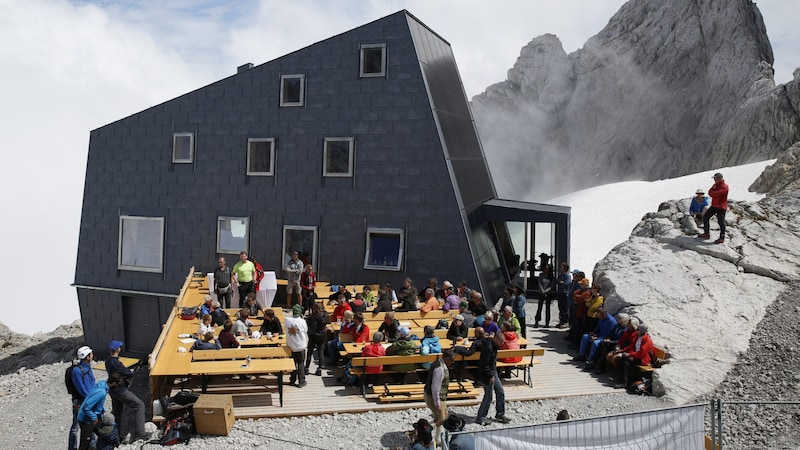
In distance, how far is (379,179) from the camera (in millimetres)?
21734

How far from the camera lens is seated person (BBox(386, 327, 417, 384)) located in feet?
46.9

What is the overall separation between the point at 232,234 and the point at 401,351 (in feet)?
36.4

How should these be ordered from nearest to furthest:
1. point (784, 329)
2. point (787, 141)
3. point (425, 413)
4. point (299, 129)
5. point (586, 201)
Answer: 1. point (425, 413)
2. point (784, 329)
3. point (299, 129)
4. point (586, 201)
5. point (787, 141)

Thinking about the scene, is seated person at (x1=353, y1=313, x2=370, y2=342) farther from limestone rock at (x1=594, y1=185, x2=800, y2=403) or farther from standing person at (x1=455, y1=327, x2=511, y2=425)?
limestone rock at (x1=594, y1=185, x2=800, y2=403)

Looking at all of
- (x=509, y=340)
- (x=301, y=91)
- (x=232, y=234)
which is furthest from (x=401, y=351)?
(x=301, y=91)

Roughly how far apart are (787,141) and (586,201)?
112 feet

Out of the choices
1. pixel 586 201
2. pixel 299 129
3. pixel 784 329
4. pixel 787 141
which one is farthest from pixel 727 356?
pixel 787 141

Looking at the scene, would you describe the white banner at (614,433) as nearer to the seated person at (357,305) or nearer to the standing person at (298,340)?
the standing person at (298,340)

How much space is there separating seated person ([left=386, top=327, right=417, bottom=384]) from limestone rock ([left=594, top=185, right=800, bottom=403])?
5.65 m

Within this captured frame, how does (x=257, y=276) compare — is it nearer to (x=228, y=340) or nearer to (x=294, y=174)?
(x=294, y=174)

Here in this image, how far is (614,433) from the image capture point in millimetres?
9352

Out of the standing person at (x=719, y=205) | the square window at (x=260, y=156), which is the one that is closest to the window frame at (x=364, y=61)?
the square window at (x=260, y=156)

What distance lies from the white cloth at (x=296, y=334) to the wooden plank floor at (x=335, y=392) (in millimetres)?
1045

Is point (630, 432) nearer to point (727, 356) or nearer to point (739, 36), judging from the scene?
point (727, 356)
